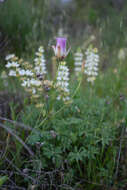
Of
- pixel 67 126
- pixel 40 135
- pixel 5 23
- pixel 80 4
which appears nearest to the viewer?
pixel 40 135

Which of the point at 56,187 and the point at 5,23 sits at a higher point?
the point at 5,23

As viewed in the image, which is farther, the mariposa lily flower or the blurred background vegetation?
the blurred background vegetation

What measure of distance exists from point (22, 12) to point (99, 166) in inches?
125

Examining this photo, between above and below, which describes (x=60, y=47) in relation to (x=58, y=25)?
below

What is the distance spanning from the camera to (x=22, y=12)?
12.3 feet

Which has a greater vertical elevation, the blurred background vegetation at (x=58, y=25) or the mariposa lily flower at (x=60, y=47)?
the blurred background vegetation at (x=58, y=25)

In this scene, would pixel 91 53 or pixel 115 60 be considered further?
pixel 115 60

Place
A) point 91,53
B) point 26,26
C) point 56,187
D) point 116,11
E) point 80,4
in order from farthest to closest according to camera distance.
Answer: point 80,4, point 116,11, point 26,26, point 91,53, point 56,187

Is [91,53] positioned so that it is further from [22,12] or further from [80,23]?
[80,23]

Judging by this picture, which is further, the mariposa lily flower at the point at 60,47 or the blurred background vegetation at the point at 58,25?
the blurred background vegetation at the point at 58,25

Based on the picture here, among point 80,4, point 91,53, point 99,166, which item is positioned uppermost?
point 80,4

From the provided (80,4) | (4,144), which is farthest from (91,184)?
(80,4)

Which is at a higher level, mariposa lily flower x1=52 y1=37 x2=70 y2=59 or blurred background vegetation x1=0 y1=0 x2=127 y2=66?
blurred background vegetation x1=0 y1=0 x2=127 y2=66

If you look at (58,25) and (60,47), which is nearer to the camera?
(60,47)
